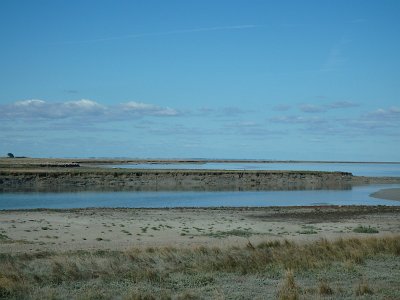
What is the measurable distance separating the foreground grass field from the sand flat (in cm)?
410

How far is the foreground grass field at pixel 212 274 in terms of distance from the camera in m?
10.5

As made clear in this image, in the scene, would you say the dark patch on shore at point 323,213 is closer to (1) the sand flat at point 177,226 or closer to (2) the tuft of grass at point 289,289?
(1) the sand flat at point 177,226

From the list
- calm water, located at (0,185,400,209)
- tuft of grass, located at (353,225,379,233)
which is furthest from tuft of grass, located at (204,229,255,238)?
calm water, located at (0,185,400,209)

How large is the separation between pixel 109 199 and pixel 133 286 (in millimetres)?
36588

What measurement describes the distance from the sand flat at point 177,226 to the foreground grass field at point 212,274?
13.5 ft

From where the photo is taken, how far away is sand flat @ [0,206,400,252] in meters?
20.9

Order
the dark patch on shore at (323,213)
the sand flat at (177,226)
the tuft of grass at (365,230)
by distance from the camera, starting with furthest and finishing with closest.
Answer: the dark patch on shore at (323,213), the tuft of grass at (365,230), the sand flat at (177,226)

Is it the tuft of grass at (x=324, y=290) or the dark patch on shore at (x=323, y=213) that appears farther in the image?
the dark patch on shore at (x=323, y=213)

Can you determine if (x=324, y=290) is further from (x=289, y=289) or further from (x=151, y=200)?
(x=151, y=200)

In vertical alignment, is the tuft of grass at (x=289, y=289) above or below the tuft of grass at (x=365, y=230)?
above

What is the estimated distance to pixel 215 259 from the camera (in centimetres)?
1448

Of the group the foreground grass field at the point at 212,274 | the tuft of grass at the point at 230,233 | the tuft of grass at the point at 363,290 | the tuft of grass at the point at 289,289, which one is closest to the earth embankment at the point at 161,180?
the tuft of grass at the point at 230,233

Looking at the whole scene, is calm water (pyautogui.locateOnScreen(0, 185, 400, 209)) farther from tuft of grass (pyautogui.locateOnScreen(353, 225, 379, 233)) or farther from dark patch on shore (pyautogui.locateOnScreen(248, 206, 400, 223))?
tuft of grass (pyautogui.locateOnScreen(353, 225, 379, 233))

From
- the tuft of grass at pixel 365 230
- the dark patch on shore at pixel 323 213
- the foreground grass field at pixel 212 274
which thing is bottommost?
the dark patch on shore at pixel 323 213
